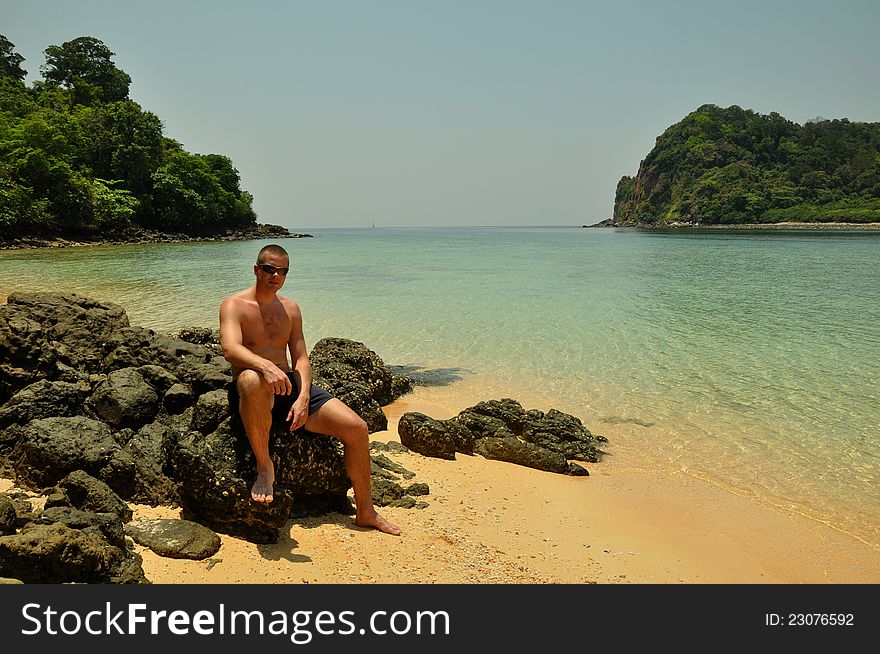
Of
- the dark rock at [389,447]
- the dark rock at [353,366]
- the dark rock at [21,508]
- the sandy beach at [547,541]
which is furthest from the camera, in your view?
the dark rock at [353,366]

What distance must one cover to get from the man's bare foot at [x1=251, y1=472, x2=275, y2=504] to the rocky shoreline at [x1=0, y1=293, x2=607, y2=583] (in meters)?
0.07

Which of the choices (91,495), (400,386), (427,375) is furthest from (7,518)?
(427,375)

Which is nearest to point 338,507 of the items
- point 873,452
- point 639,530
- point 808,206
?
point 639,530

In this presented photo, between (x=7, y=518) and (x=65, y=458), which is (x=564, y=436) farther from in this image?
(x=7, y=518)

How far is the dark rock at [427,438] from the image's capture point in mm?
6113

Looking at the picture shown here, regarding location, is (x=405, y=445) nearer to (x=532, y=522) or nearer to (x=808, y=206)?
(x=532, y=522)

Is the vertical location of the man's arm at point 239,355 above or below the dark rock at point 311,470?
above

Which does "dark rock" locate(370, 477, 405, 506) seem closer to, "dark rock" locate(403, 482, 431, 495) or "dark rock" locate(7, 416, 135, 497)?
"dark rock" locate(403, 482, 431, 495)

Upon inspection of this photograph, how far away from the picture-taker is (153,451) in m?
4.47

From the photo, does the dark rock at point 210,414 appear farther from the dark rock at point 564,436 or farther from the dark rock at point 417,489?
the dark rock at point 564,436

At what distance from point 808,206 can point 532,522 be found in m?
149

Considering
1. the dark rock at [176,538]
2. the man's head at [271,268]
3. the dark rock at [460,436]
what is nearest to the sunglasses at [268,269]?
the man's head at [271,268]

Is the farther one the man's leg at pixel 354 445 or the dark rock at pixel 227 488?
the man's leg at pixel 354 445

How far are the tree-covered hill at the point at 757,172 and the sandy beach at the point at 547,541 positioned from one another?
137m
